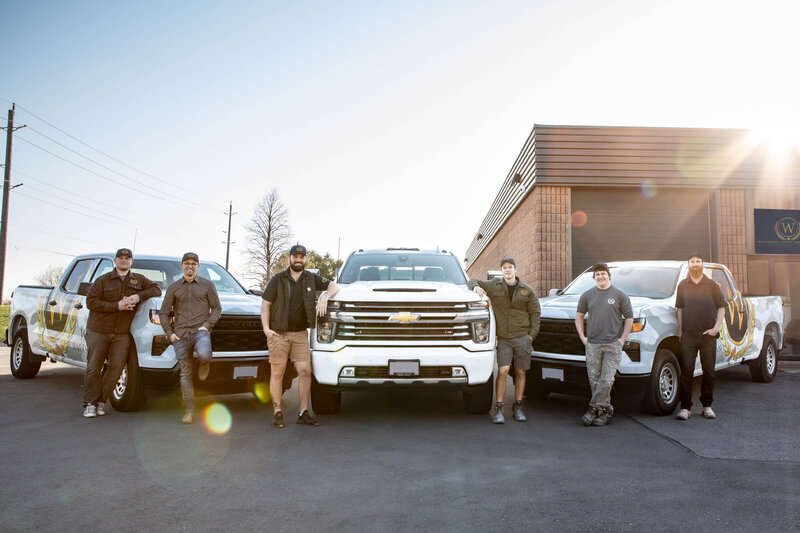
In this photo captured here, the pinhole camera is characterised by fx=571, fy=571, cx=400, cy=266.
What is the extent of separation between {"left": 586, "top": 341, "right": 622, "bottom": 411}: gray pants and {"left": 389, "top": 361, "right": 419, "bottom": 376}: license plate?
206 centimetres

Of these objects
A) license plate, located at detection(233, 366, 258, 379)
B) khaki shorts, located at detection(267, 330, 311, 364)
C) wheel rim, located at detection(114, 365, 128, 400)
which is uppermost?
khaki shorts, located at detection(267, 330, 311, 364)

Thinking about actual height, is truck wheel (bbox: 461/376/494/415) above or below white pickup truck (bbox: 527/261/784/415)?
below

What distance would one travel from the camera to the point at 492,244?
90.1ft

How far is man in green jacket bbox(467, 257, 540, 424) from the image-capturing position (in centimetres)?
A: 662

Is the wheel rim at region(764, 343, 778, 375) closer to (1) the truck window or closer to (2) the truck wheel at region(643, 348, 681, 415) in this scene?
(2) the truck wheel at region(643, 348, 681, 415)

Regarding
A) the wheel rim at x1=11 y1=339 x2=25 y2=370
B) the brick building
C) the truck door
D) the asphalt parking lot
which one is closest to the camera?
the asphalt parking lot

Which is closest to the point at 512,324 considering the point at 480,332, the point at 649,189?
the point at 480,332

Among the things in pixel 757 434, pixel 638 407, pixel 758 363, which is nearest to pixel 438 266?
pixel 638 407

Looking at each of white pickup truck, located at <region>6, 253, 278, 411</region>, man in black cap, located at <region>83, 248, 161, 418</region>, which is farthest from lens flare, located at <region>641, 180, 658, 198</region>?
man in black cap, located at <region>83, 248, 161, 418</region>

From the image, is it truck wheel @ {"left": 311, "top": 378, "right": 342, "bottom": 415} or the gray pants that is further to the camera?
truck wheel @ {"left": 311, "top": 378, "right": 342, "bottom": 415}

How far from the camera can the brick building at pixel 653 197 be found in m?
15.5

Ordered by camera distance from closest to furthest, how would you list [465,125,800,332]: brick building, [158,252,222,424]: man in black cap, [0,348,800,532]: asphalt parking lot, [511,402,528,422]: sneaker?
[0,348,800,532]: asphalt parking lot, [158,252,222,424]: man in black cap, [511,402,528,422]: sneaker, [465,125,800,332]: brick building

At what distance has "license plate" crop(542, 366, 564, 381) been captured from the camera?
6.98 m

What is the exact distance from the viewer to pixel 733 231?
16.0 m
